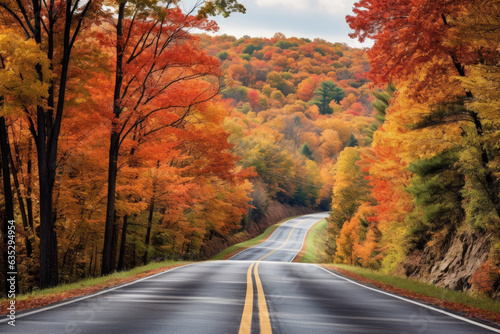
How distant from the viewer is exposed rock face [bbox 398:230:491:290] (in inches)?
636

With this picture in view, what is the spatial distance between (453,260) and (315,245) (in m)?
39.3

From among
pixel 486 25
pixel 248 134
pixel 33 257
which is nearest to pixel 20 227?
pixel 33 257

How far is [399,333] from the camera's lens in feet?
19.5

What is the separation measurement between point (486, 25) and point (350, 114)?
11706cm

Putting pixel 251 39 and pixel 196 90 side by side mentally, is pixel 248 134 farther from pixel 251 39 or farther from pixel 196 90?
pixel 251 39

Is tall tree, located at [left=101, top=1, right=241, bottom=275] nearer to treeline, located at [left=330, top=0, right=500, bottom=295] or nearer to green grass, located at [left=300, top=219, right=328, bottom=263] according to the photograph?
treeline, located at [left=330, top=0, right=500, bottom=295]

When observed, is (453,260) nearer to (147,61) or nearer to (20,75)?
(147,61)

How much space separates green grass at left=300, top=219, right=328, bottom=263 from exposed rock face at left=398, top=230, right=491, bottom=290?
2388cm

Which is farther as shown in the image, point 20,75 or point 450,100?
point 450,100

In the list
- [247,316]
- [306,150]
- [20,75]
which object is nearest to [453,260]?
[247,316]

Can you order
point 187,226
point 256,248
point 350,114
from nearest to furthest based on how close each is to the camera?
1. point 187,226
2. point 256,248
3. point 350,114

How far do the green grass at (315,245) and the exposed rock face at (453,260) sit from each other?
23882 mm

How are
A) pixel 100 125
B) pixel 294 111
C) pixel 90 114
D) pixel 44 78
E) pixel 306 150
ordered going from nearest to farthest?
pixel 44 78, pixel 90 114, pixel 100 125, pixel 306 150, pixel 294 111

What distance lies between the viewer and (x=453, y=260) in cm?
1836
